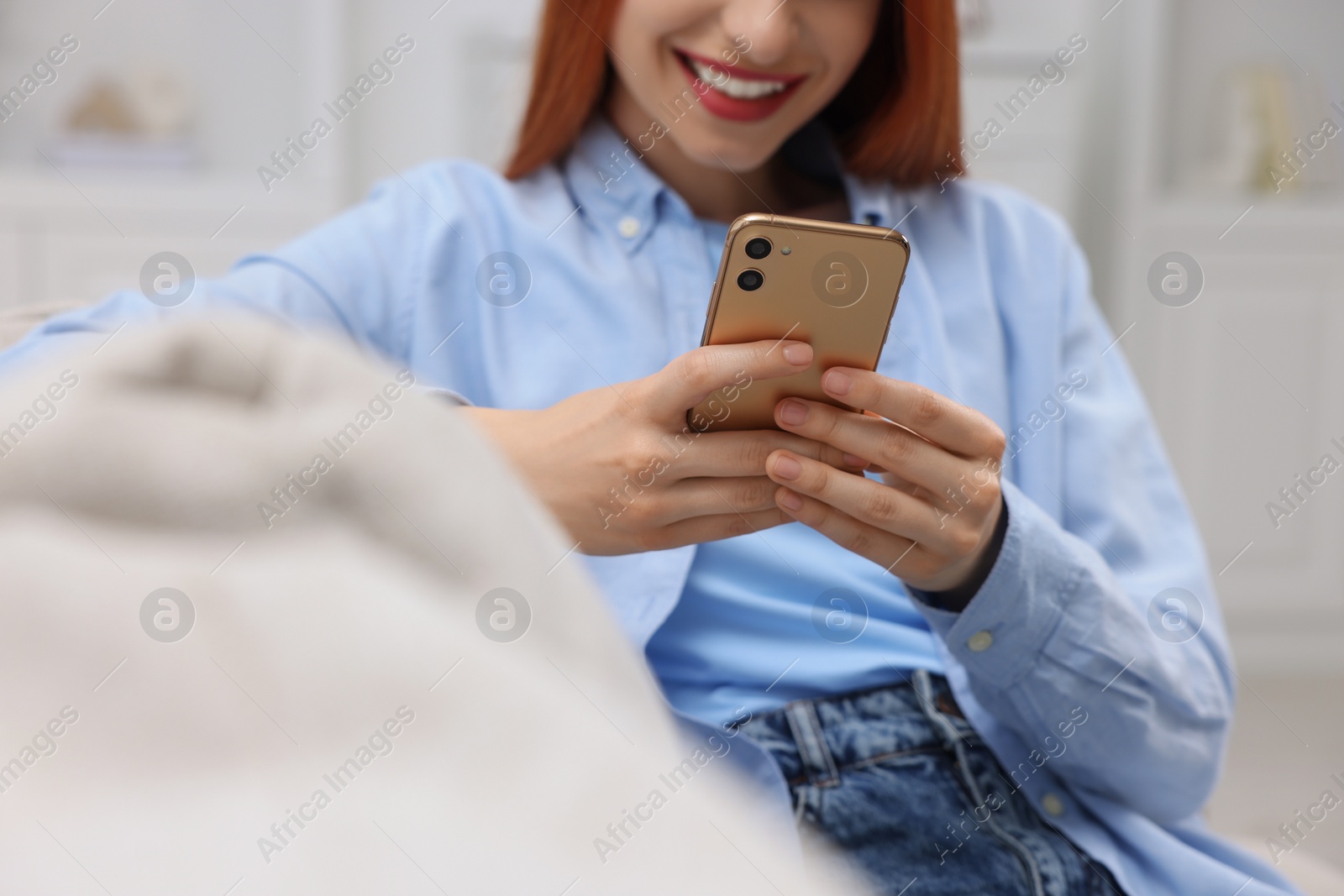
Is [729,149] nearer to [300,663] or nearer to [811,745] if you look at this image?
[811,745]

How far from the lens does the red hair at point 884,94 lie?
2.87 ft

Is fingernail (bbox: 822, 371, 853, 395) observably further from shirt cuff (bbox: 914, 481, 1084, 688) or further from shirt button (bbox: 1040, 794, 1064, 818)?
shirt button (bbox: 1040, 794, 1064, 818)

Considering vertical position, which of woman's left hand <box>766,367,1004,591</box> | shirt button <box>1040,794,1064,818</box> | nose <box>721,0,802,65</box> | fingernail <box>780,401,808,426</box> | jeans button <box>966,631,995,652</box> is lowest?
shirt button <box>1040,794,1064,818</box>

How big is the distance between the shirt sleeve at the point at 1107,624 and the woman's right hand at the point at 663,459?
0.51ft

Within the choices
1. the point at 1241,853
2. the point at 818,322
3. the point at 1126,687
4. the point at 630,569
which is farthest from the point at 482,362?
the point at 1241,853

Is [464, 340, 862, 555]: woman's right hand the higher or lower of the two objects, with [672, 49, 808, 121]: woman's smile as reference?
lower

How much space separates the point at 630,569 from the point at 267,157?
6.03 feet

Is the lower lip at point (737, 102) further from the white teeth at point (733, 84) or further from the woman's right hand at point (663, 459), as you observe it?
the woman's right hand at point (663, 459)

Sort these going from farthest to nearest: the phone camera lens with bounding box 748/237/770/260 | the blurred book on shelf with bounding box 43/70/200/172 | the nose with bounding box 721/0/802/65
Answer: the blurred book on shelf with bounding box 43/70/200/172
the nose with bounding box 721/0/802/65
the phone camera lens with bounding box 748/237/770/260

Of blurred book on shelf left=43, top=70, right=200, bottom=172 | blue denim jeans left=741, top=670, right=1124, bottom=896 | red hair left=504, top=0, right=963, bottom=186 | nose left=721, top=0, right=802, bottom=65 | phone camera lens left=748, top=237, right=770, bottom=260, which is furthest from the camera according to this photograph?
blurred book on shelf left=43, top=70, right=200, bottom=172

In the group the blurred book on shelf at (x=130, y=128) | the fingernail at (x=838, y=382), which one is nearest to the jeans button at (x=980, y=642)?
the fingernail at (x=838, y=382)

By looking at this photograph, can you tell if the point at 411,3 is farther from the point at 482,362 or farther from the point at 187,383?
the point at 187,383

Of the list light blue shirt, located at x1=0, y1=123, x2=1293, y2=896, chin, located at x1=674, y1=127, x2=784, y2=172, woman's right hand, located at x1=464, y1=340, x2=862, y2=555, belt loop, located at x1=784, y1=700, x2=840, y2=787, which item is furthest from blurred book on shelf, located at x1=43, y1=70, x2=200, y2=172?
belt loop, located at x1=784, y1=700, x2=840, y2=787

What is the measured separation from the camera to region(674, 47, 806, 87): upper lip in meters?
0.79
